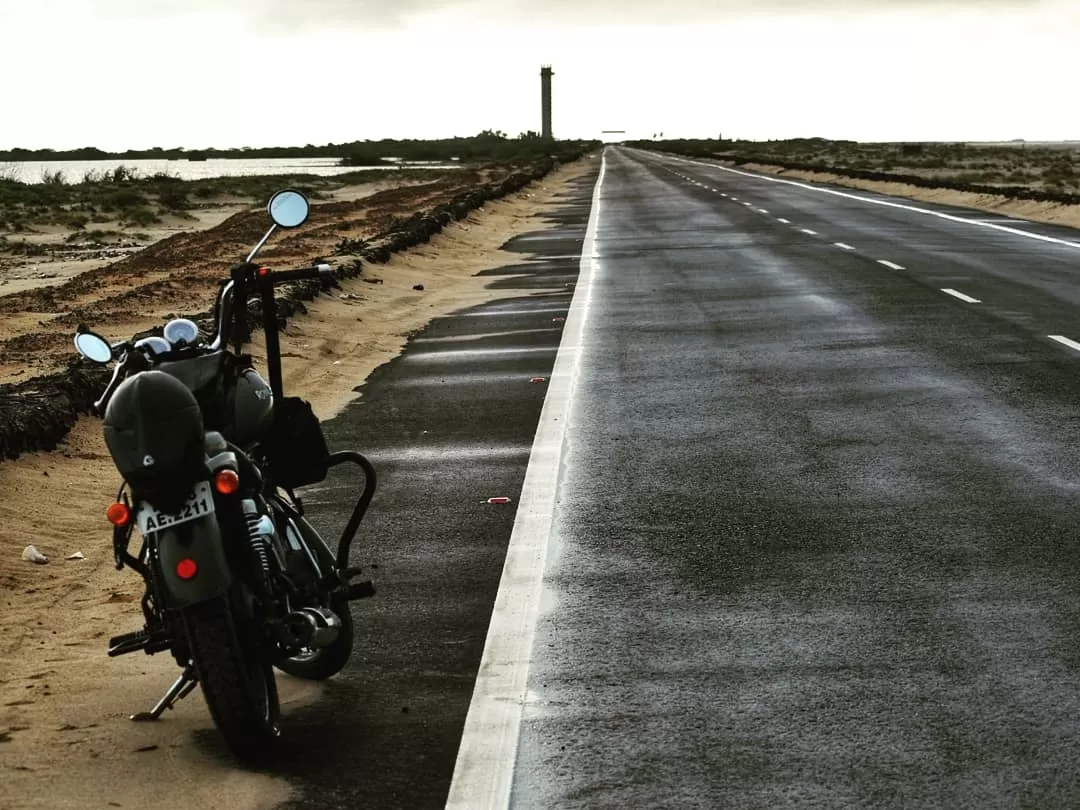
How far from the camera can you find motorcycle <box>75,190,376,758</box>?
15.8 feet

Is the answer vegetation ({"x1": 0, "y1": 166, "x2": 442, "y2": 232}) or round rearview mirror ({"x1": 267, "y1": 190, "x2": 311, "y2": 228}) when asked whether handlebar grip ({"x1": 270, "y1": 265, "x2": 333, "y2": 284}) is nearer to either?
round rearview mirror ({"x1": 267, "y1": 190, "x2": 311, "y2": 228})

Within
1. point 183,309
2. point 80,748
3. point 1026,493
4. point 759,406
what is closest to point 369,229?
point 183,309

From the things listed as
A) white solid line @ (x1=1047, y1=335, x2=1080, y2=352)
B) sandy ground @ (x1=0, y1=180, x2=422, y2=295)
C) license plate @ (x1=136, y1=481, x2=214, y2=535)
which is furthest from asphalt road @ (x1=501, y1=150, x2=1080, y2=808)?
sandy ground @ (x1=0, y1=180, x2=422, y2=295)

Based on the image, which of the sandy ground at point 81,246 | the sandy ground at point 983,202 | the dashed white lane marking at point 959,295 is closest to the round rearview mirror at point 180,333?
the dashed white lane marking at point 959,295

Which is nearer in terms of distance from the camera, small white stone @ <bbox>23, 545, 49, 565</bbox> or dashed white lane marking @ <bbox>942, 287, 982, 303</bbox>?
small white stone @ <bbox>23, 545, 49, 565</bbox>

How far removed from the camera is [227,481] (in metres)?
4.90

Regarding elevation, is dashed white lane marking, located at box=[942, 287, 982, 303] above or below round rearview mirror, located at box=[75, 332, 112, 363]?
below

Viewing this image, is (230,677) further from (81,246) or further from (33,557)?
(81,246)

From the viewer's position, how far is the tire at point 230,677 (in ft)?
16.0

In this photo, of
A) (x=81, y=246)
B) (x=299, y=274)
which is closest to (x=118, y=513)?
(x=299, y=274)

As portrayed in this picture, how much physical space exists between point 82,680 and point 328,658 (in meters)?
0.96

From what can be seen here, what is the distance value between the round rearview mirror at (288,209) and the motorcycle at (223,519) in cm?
12

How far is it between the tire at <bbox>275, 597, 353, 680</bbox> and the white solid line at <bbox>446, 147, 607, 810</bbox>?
0.49 m

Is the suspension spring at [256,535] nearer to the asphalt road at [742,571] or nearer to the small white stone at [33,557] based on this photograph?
the asphalt road at [742,571]
